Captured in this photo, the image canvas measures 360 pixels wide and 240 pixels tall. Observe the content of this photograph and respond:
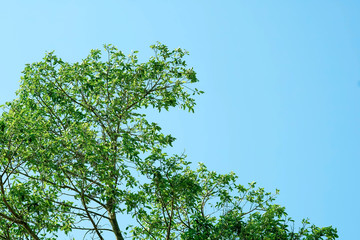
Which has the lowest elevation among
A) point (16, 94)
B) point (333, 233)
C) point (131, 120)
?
point (333, 233)

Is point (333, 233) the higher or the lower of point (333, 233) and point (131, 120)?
the lower

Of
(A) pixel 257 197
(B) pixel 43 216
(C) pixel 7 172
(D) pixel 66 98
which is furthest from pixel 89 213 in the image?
(A) pixel 257 197

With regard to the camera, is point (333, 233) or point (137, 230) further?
point (137, 230)

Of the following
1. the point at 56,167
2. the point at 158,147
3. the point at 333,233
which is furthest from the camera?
the point at 158,147

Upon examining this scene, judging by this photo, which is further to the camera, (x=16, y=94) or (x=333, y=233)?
(x=16, y=94)

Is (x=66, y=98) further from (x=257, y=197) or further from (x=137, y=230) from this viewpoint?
(x=257, y=197)

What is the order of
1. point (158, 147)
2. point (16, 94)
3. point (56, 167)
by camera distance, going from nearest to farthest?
point (56, 167)
point (158, 147)
point (16, 94)

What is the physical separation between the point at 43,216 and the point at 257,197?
18.1ft

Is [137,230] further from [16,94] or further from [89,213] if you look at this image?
[16,94]

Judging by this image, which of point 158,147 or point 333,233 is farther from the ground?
point 158,147

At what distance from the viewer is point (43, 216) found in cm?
1038

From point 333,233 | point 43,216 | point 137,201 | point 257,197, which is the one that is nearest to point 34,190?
point 43,216

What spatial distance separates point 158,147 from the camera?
11.7 metres

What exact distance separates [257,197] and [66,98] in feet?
18.6
